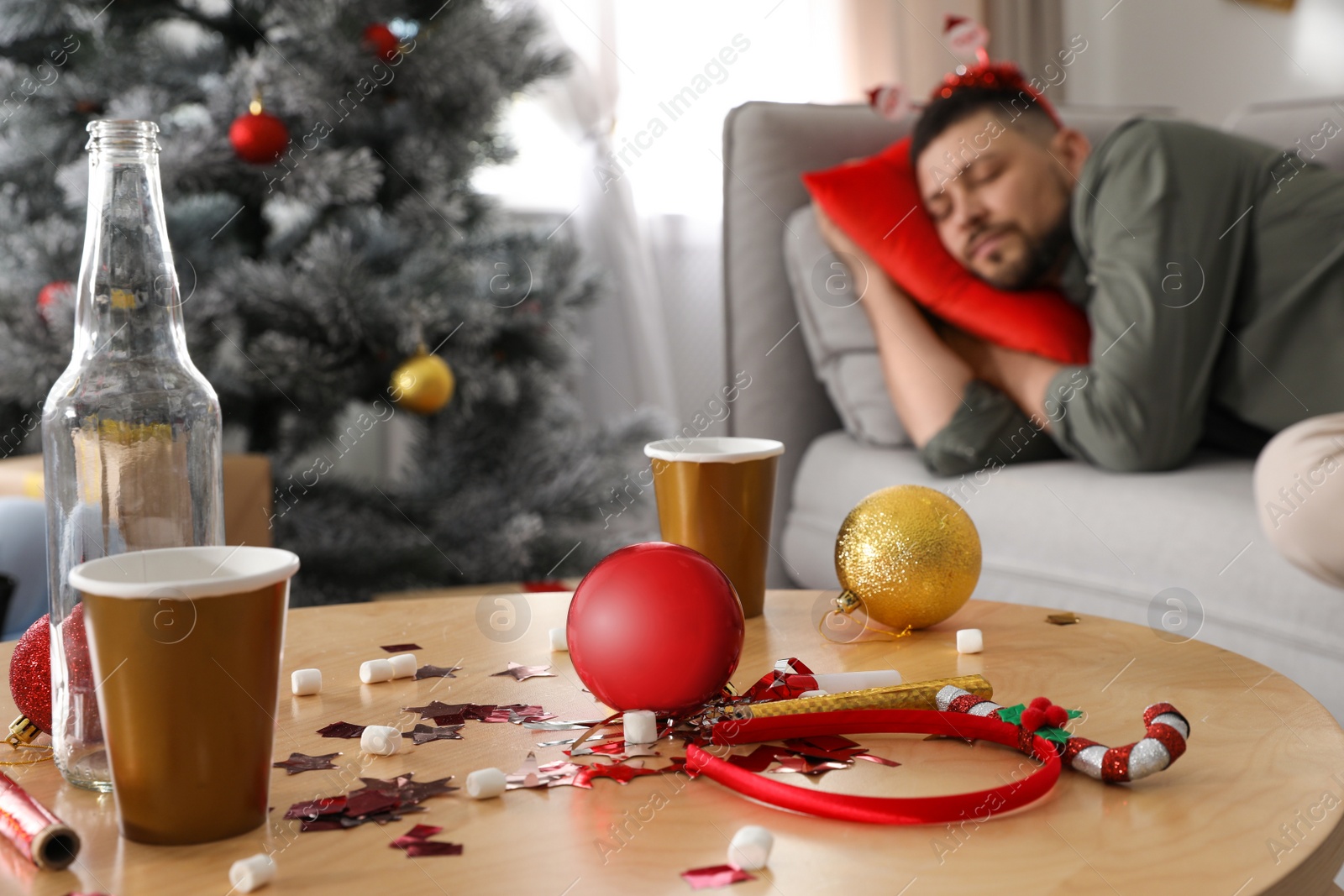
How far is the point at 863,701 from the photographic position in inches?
19.9

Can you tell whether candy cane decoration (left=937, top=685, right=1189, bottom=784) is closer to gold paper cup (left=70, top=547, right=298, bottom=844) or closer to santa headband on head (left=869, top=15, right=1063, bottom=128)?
gold paper cup (left=70, top=547, right=298, bottom=844)

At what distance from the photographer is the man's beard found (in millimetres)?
1448

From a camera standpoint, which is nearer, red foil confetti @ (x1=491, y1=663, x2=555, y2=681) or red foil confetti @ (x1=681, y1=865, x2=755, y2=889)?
red foil confetti @ (x1=681, y1=865, x2=755, y2=889)

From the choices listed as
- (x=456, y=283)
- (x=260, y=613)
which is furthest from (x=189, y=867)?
(x=456, y=283)

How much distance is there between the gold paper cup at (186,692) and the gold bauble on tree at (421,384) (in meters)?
1.30

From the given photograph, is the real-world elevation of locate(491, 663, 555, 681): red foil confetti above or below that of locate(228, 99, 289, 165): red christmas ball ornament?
below

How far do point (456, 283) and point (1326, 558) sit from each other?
1254 millimetres

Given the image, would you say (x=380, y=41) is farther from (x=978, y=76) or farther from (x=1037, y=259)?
(x=1037, y=259)

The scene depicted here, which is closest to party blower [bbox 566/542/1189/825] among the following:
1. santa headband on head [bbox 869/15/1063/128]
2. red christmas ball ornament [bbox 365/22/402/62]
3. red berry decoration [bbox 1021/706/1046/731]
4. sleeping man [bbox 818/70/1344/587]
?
red berry decoration [bbox 1021/706/1046/731]

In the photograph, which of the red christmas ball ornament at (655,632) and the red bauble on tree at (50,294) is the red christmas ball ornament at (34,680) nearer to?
the red christmas ball ornament at (655,632)

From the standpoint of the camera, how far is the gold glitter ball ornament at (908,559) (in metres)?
0.68

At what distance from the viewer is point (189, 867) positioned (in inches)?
15.0

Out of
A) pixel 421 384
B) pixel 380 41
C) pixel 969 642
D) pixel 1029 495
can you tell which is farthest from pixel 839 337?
pixel 969 642

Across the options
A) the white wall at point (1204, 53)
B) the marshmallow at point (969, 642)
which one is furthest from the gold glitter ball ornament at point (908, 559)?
the white wall at point (1204, 53)
